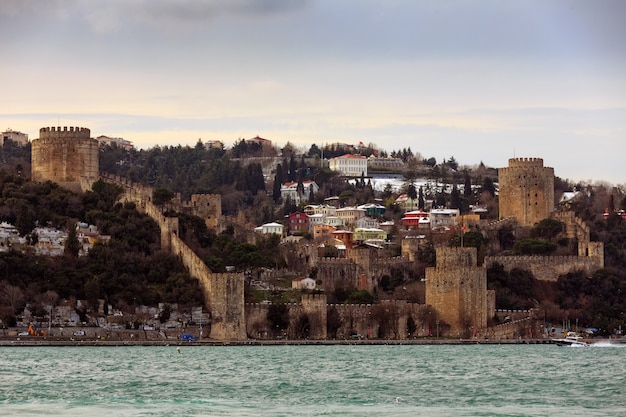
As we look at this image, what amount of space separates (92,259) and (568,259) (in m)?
23.0

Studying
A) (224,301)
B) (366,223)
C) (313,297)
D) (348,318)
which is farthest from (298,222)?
(224,301)

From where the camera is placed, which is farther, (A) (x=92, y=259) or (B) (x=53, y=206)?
(B) (x=53, y=206)

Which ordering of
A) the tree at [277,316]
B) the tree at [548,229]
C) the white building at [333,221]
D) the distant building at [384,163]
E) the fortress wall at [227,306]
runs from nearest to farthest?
1. the fortress wall at [227,306]
2. the tree at [277,316]
3. the tree at [548,229]
4. the white building at [333,221]
5. the distant building at [384,163]

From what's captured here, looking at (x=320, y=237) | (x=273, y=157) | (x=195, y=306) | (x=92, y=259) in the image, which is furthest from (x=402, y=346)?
(x=273, y=157)

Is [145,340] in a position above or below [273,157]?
below

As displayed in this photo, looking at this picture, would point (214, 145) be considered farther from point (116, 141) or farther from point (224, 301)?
point (224, 301)

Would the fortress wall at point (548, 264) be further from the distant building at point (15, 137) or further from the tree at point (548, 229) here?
the distant building at point (15, 137)

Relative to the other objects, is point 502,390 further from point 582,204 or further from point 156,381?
point 582,204

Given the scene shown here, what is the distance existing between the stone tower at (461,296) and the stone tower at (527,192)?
59.6 ft

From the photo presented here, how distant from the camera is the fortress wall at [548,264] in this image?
8169cm

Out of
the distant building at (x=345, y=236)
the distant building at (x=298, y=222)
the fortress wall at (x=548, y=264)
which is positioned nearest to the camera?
the fortress wall at (x=548, y=264)

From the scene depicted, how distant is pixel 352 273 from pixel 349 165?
58.4m

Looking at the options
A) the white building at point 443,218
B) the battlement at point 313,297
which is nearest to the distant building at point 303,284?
the battlement at point 313,297

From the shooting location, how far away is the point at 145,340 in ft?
224
